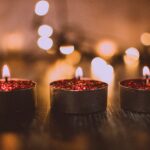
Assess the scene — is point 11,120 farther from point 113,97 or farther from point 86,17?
point 86,17

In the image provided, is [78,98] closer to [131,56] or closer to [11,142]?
[11,142]

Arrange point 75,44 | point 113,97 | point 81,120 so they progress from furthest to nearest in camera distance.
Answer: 1. point 75,44
2. point 113,97
3. point 81,120

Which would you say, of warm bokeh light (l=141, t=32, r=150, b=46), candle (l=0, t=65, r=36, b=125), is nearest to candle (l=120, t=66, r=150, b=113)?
candle (l=0, t=65, r=36, b=125)

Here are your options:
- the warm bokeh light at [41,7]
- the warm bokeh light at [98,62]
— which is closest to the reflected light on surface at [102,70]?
the warm bokeh light at [98,62]

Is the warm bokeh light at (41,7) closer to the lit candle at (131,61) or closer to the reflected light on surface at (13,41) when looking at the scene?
the reflected light on surface at (13,41)

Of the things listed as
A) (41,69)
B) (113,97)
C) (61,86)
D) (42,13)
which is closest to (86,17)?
(42,13)

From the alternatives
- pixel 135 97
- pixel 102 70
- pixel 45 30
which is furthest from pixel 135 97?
pixel 45 30

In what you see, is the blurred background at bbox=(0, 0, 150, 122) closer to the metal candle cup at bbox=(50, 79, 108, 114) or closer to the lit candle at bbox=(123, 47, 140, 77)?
the lit candle at bbox=(123, 47, 140, 77)
